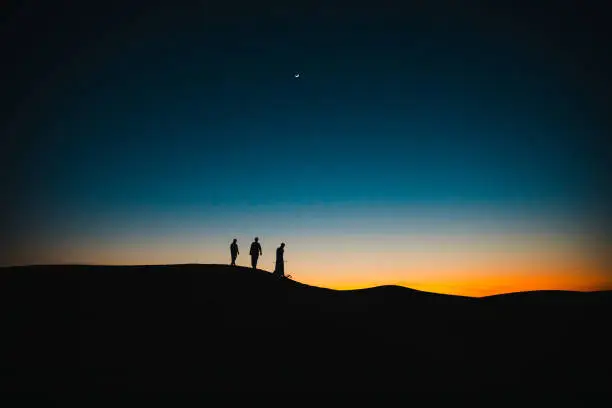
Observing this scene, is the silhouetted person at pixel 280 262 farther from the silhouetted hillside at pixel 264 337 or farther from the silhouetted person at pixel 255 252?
the silhouetted hillside at pixel 264 337

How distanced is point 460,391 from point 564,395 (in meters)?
2.64

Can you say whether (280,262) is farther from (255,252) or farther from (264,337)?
(264,337)

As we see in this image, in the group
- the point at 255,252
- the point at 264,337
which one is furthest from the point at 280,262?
the point at 264,337

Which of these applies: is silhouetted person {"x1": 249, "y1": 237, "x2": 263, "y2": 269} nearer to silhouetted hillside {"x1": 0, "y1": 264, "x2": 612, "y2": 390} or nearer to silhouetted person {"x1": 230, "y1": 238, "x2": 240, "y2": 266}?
silhouetted person {"x1": 230, "y1": 238, "x2": 240, "y2": 266}

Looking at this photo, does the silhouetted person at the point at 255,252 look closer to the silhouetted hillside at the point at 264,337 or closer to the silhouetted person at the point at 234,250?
the silhouetted person at the point at 234,250

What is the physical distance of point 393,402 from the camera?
32.4ft

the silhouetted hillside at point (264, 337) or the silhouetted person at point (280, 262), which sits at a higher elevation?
the silhouetted person at point (280, 262)

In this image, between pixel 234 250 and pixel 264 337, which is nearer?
pixel 264 337

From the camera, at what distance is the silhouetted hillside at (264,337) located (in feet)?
34.1

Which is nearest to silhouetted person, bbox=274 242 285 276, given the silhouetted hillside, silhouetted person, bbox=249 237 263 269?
silhouetted person, bbox=249 237 263 269

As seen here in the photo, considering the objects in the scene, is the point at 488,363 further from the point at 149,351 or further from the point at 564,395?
the point at 149,351

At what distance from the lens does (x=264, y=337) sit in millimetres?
12711

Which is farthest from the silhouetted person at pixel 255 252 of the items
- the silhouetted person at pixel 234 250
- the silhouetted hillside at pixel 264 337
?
the silhouetted hillside at pixel 264 337

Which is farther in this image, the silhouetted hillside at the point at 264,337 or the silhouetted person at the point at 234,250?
the silhouetted person at the point at 234,250
